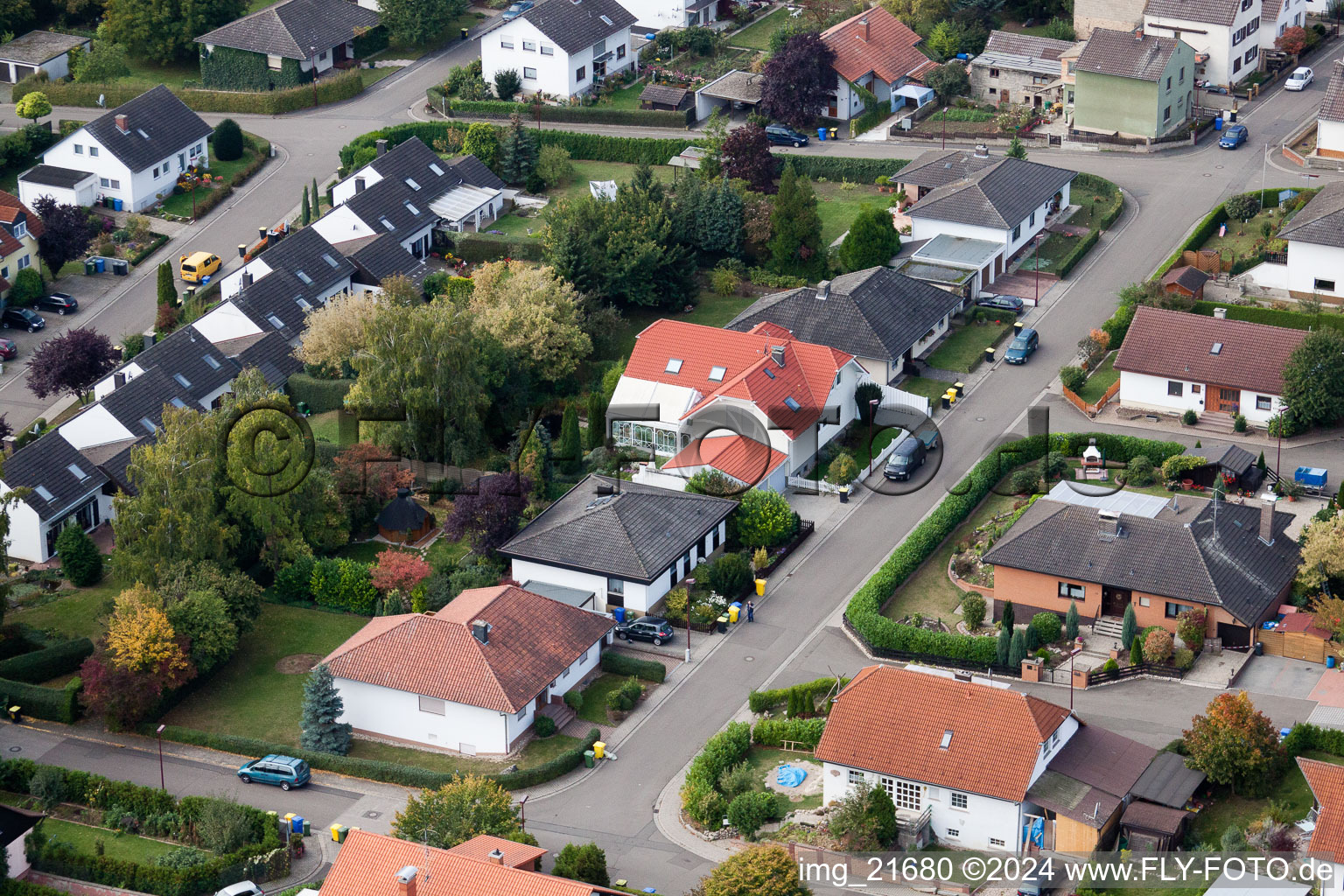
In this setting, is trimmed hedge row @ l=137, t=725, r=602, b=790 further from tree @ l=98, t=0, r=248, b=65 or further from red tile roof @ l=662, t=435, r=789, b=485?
tree @ l=98, t=0, r=248, b=65

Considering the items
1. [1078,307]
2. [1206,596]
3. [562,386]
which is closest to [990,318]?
[1078,307]

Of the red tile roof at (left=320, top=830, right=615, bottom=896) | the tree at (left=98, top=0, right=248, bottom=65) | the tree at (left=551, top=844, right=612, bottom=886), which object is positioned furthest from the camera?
the tree at (left=98, top=0, right=248, bottom=65)

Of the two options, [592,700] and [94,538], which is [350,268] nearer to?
[94,538]

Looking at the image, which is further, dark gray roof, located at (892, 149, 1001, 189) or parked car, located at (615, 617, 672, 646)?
dark gray roof, located at (892, 149, 1001, 189)

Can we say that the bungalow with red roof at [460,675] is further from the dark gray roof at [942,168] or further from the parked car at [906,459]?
the dark gray roof at [942,168]

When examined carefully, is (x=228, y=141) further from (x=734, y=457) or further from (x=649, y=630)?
(x=649, y=630)

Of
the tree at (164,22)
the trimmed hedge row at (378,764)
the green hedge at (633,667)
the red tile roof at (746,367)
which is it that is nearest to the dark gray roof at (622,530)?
the green hedge at (633,667)

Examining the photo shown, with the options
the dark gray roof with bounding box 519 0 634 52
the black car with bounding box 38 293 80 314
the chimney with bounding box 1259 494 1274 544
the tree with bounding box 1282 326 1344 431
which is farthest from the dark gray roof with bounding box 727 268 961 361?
the black car with bounding box 38 293 80 314
